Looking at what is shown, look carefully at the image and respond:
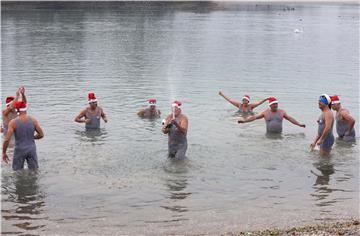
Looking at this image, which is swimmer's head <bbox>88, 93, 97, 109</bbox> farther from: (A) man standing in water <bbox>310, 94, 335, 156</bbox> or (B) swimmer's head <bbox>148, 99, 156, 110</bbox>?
(A) man standing in water <bbox>310, 94, 335, 156</bbox>

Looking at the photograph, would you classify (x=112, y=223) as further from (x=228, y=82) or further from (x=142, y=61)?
(x=142, y=61)

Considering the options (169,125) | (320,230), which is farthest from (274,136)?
(320,230)

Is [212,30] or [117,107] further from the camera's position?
[212,30]

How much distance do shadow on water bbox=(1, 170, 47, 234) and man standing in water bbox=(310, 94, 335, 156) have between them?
8345 mm

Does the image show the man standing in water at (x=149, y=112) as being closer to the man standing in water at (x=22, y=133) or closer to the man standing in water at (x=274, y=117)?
the man standing in water at (x=274, y=117)

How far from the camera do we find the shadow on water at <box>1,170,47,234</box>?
43.7 feet

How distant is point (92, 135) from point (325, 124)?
28.4 feet

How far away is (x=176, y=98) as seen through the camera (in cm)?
2923

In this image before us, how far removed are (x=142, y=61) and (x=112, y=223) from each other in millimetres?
31116

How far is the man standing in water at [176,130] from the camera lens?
1745 centimetres

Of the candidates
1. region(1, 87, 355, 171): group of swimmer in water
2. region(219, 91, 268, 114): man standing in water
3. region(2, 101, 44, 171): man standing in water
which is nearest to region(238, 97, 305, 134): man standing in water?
region(1, 87, 355, 171): group of swimmer in water

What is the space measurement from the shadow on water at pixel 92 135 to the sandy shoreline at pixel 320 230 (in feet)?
31.7

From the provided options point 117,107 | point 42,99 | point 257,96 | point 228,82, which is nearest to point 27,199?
point 117,107

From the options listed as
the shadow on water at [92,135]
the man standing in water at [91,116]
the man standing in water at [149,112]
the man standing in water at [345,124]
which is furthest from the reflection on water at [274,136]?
the man standing in water at [91,116]
